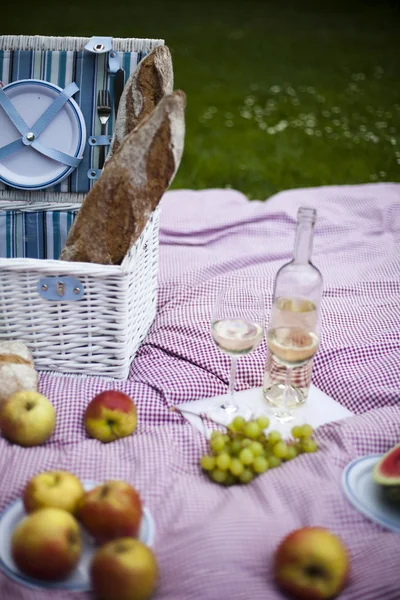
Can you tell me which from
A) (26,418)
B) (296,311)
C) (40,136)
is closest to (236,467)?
(296,311)

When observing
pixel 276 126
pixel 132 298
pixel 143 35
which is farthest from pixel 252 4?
pixel 132 298

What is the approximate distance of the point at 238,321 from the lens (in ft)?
5.41

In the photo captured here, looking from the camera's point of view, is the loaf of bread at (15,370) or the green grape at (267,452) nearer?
the green grape at (267,452)

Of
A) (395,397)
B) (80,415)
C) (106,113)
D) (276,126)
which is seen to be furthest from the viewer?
(276,126)

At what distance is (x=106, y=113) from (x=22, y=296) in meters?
0.95

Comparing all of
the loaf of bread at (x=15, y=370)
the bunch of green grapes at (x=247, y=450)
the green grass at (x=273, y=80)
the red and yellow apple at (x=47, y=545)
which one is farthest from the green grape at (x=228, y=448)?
the green grass at (x=273, y=80)

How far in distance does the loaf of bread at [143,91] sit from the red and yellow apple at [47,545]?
1351 mm

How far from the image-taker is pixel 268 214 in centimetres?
335

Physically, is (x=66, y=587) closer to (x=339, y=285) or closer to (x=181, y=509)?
(x=181, y=509)

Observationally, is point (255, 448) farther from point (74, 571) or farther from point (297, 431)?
point (74, 571)

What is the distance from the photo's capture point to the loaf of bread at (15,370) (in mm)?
1729

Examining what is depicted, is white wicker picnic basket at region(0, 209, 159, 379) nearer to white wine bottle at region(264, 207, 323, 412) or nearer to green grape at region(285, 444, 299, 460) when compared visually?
white wine bottle at region(264, 207, 323, 412)

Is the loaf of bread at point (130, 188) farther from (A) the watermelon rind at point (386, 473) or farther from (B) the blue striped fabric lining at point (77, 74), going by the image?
(A) the watermelon rind at point (386, 473)

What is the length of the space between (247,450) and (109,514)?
374 millimetres
